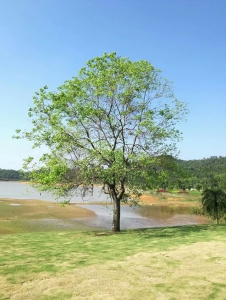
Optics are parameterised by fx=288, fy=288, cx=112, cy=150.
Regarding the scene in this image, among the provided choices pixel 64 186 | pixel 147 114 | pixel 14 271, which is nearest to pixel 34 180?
pixel 64 186

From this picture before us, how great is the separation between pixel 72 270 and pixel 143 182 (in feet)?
34.3

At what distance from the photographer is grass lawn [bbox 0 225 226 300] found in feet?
24.4

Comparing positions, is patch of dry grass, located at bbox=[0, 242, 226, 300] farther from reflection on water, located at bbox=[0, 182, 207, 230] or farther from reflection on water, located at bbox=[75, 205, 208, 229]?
reflection on water, located at bbox=[75, 205, 208, 229]

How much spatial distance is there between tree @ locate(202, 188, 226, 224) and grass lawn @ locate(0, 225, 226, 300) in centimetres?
2129

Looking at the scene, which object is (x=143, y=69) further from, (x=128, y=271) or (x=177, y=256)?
(x=128, y=271)

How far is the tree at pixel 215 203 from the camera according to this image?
111ft

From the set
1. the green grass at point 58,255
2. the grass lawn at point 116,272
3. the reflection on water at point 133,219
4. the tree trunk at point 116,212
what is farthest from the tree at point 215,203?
the grass lawn at point 116,272

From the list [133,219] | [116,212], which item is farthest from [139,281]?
[133,219]

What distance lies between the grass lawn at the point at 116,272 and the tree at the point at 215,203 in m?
21.3

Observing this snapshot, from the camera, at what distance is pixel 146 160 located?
18.5 meters

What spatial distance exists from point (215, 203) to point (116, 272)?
90.9 feet

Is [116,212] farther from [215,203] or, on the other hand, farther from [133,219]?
[133,219]

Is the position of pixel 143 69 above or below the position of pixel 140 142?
above

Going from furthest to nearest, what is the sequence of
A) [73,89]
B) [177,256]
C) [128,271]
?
1. [73,89]
2. [177,256]
3. [128,271]
